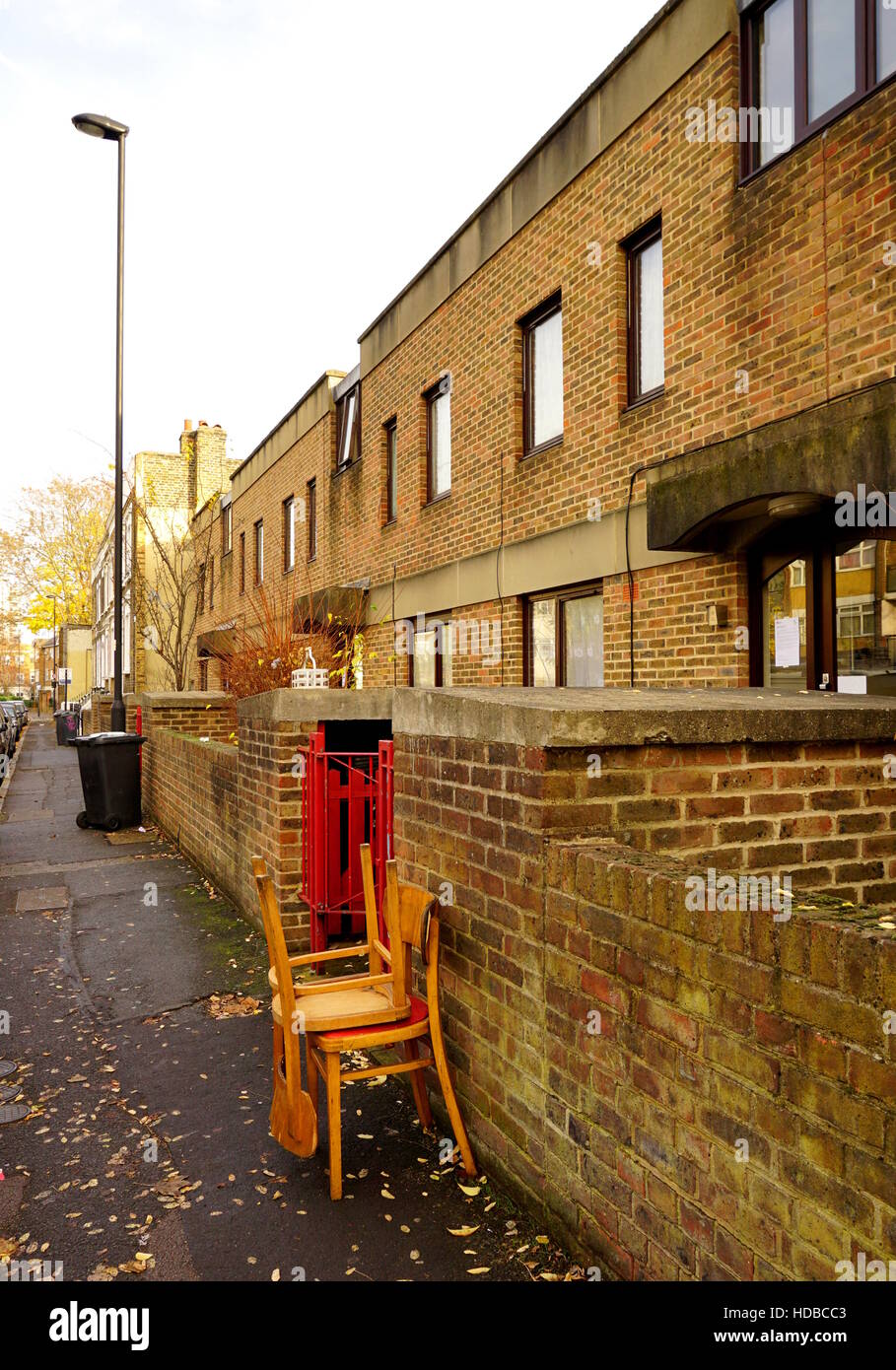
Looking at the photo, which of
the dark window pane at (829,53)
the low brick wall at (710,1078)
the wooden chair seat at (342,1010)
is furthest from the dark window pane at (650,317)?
the low brick wall at (710,1078)

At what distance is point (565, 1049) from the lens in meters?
2.99

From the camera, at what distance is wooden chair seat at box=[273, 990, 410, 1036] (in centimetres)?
348

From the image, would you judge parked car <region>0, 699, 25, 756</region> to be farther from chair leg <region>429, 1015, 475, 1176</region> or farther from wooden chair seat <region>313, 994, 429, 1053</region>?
chair leg <region>429, 1015, 475, 1176</region>

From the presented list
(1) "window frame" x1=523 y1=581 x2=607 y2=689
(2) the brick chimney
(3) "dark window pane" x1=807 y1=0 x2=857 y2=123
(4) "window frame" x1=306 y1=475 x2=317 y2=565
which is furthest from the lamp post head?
(2) the brick chimney

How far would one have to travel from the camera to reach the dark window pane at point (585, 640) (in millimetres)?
9641

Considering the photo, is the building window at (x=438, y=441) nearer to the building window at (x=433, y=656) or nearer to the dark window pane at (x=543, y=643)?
the building window at (x=433, y=656)

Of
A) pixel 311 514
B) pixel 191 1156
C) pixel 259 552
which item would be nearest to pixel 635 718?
pixel 191 1156

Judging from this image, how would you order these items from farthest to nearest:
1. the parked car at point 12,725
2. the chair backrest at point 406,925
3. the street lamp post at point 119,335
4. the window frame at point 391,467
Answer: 1. the parked car at point 12,725
2. the street lamp post at point 119,335
3. the window frame at point 391,467
4. the chair backrest at point 406,925

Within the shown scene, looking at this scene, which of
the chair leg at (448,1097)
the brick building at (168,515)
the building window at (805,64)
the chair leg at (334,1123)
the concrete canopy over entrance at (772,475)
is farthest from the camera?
the brick building at (168,515)

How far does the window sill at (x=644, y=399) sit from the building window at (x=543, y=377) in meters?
1.25

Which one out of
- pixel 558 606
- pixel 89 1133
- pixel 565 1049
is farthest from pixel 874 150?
pixel 89 1133

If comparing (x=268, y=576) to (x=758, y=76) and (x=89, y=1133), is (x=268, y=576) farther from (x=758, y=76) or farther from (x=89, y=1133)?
(x=89, y=1133)
